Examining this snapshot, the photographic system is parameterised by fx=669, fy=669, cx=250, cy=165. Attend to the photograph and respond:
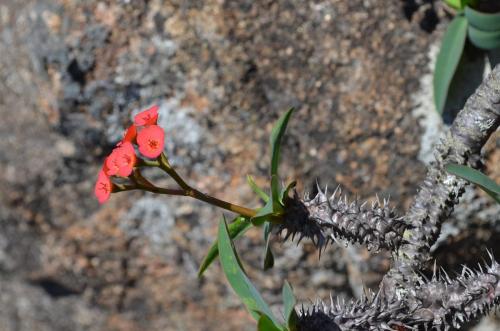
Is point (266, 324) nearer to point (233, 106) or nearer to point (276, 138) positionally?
point (276, 138)

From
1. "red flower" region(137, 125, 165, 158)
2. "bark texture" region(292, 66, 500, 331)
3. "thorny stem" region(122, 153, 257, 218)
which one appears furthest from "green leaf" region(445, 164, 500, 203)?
"red flower" region(137, 125, 165, 158)

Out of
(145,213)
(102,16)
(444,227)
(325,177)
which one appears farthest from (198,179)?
(444,227)

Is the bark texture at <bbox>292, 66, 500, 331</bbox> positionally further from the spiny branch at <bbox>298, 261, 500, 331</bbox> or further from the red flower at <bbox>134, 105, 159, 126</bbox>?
the red flower at <bbox>134, 105, 159, 126</bbox>

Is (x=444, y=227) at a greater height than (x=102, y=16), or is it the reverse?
(x=102, y=16)

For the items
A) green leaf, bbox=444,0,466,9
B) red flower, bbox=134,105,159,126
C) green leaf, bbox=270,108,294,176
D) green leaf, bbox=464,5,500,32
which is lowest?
green leaf, bbox=464,5,500,32

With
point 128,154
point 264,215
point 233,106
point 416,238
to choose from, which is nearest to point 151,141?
point 128,154

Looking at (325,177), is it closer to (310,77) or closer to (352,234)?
(310,77)

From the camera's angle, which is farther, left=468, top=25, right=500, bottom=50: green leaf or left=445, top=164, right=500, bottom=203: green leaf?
left=468, top=25, right=500, bottom=50: green leaf
